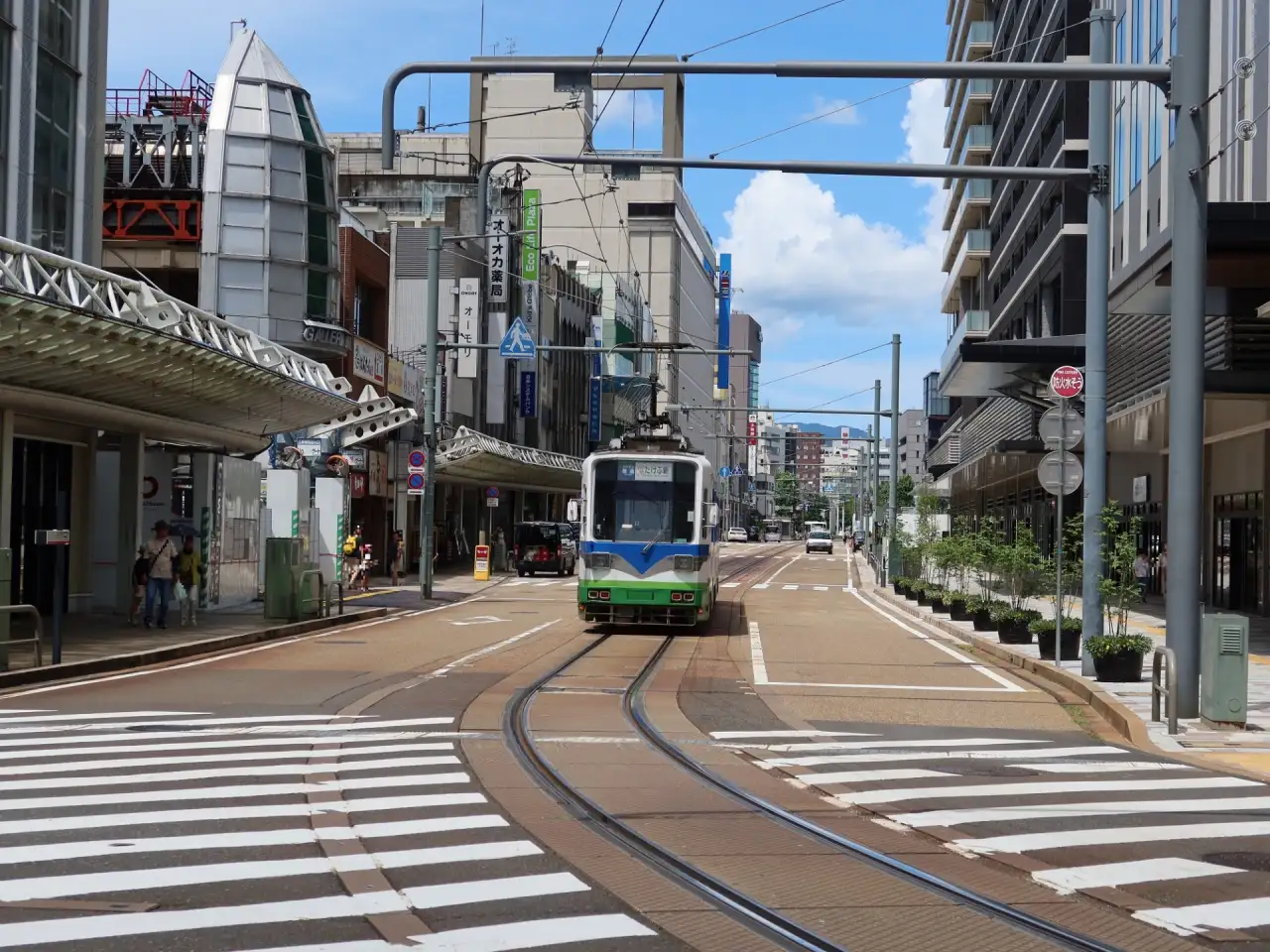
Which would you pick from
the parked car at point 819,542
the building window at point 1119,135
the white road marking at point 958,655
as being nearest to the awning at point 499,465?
the white road marking at point 958,655

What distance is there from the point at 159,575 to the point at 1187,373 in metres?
16.3

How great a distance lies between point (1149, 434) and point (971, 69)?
2328cm

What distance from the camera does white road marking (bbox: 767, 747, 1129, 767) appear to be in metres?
12.2

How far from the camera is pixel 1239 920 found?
6941 mm

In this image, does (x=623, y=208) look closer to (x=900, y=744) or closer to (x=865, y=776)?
(x=900, y=744)

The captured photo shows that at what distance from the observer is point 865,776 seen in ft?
37.5

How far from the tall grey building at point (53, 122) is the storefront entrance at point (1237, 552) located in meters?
26.4

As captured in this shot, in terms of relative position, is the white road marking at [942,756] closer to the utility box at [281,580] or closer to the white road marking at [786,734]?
the white road marking at [786,734]

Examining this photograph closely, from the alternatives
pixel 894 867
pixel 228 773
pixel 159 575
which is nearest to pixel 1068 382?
pixel 228 773

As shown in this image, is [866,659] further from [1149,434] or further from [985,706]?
[1149,434]

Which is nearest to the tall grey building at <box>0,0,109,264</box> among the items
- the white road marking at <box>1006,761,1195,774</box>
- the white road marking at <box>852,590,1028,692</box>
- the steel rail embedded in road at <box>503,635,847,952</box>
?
the white road marking at <box>852,590,1028,692</box>

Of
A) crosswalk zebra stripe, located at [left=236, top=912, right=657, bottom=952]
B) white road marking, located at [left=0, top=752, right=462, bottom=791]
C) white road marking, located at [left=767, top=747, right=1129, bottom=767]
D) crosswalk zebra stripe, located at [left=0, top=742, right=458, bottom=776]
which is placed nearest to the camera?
crosswalk zebra stripe, located at [left=236, top=912, right=657, bottom=952]

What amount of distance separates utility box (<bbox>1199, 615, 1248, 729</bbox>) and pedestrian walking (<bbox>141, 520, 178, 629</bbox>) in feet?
53.4

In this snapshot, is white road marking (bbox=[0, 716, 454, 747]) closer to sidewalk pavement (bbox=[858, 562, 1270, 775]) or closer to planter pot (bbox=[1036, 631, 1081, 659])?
sidewalk pavement (bbox=[858, 562, 1270, 775])
